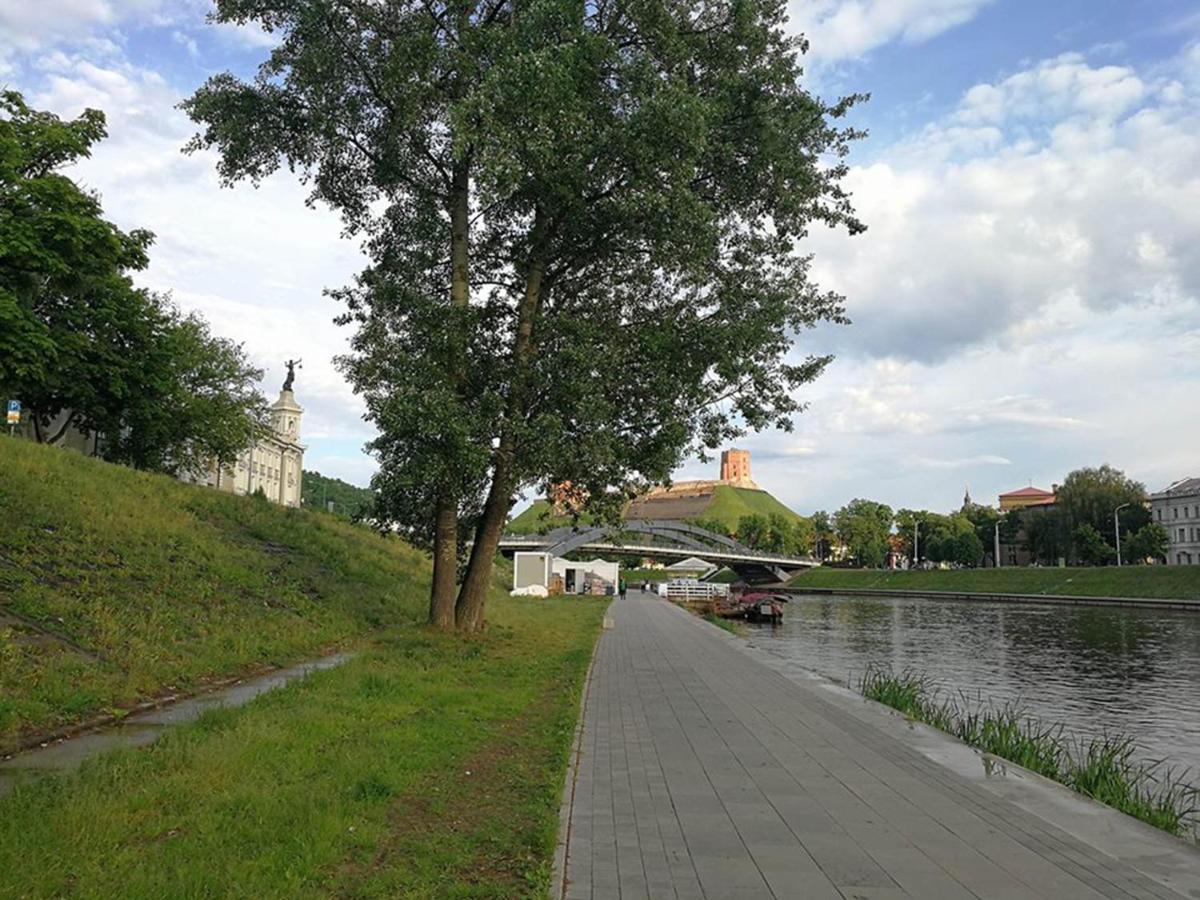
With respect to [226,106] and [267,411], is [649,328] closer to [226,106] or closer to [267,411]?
[226,106]

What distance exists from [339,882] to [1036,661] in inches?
1040

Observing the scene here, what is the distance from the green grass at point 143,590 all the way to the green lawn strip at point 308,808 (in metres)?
1.87

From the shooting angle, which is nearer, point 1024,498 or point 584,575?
point 584,575

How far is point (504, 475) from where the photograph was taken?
15797 millimetres

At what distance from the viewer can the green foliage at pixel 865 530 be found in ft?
373

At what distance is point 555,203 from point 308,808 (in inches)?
477

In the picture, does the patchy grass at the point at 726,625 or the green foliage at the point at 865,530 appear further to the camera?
the green foliage at the point at 865,530

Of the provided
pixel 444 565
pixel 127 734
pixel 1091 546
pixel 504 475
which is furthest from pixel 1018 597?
pixel 127 734

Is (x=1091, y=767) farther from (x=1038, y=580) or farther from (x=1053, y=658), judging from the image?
(x=1038, y=580)

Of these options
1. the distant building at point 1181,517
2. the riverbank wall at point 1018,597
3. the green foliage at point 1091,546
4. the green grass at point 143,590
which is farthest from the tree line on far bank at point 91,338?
the distant building at point 1181,517

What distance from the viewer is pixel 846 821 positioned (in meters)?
5.74

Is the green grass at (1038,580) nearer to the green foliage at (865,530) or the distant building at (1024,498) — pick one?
the green foliage at (865,530)

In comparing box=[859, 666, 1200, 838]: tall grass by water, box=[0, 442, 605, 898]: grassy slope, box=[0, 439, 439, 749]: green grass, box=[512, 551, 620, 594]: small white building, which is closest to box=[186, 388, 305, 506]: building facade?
box=[512, 551, 620, 594]: small white building

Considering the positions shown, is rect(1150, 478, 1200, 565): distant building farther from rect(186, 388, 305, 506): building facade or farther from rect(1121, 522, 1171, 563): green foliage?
rect(186, 388, 305, 506): building facade
